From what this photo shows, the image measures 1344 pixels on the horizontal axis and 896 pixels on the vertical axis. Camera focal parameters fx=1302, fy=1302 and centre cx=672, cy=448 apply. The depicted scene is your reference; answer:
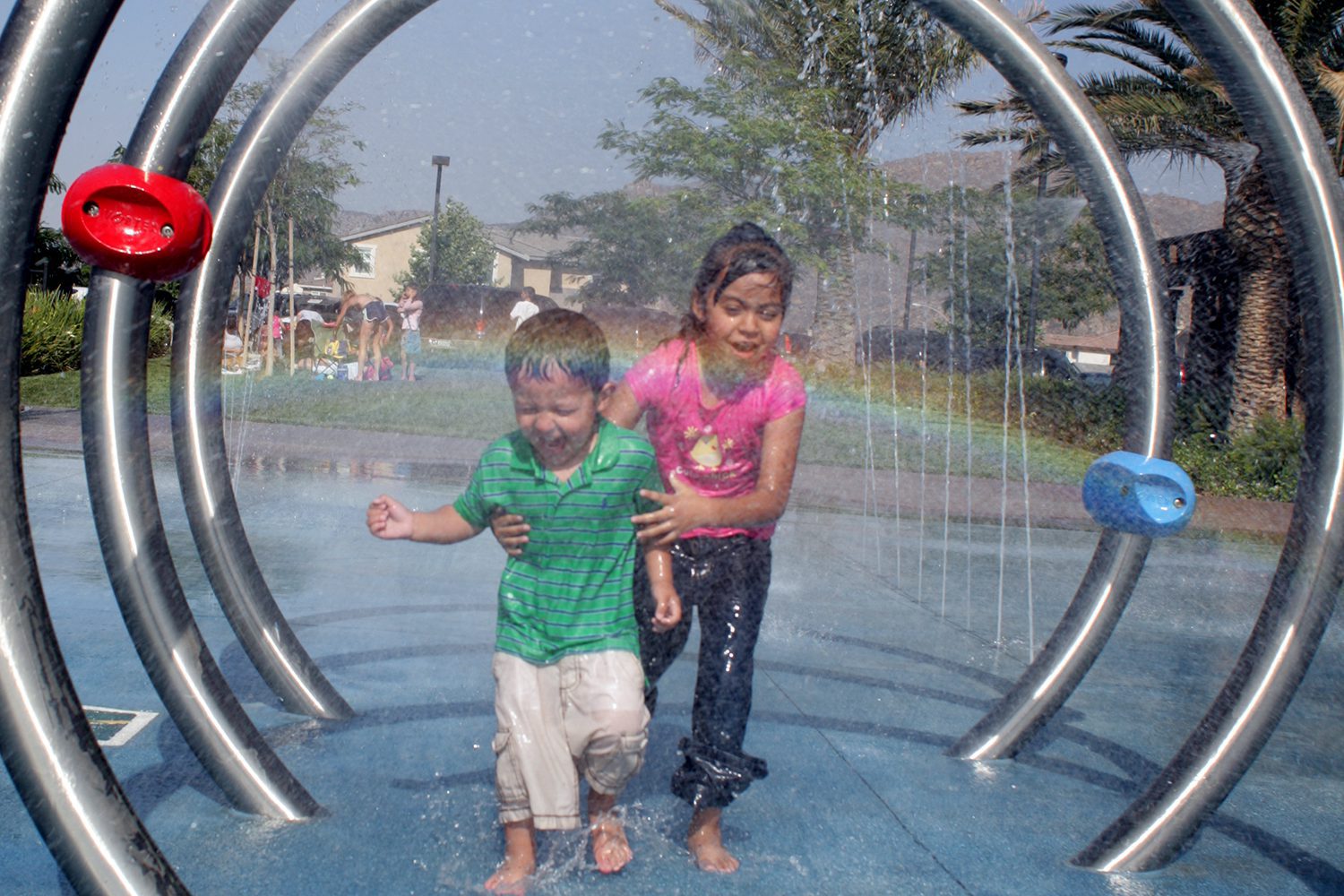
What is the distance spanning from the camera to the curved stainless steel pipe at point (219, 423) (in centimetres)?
272

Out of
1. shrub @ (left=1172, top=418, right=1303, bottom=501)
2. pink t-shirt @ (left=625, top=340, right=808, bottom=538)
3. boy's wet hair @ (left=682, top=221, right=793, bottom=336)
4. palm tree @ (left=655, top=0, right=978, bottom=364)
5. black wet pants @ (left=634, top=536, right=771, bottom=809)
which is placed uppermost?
palm tree @ (left=655, top=0, right=978, bottom=364)

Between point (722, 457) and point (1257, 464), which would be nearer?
point (722, 457)

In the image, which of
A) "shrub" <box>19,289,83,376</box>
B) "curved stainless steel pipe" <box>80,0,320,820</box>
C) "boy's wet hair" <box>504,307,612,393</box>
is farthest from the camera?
"shrub" <box>19,289,83,376</box>

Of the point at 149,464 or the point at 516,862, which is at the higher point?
the point at 149,464

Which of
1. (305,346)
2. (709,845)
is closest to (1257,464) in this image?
(709,845)

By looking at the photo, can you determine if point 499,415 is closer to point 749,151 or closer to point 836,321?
point 749,151

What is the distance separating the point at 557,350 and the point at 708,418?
0.48m

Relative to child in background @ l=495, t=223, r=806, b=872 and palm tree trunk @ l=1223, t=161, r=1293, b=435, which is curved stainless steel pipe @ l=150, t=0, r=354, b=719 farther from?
palm tree trunk @ l=1223, t=161, r=1293, b=435

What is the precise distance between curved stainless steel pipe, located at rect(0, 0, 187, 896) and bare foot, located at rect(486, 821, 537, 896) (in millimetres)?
934

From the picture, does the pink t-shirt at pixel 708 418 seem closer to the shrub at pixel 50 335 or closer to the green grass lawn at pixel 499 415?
the green grass lawn at pixel 499 415

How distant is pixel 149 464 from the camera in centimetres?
281

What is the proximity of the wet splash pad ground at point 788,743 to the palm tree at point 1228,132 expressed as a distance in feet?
27.8

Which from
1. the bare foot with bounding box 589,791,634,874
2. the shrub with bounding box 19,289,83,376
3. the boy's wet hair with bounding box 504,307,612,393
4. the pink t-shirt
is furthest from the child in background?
the shrub with bounding box 19,289,83,376

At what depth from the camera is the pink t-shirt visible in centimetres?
289
